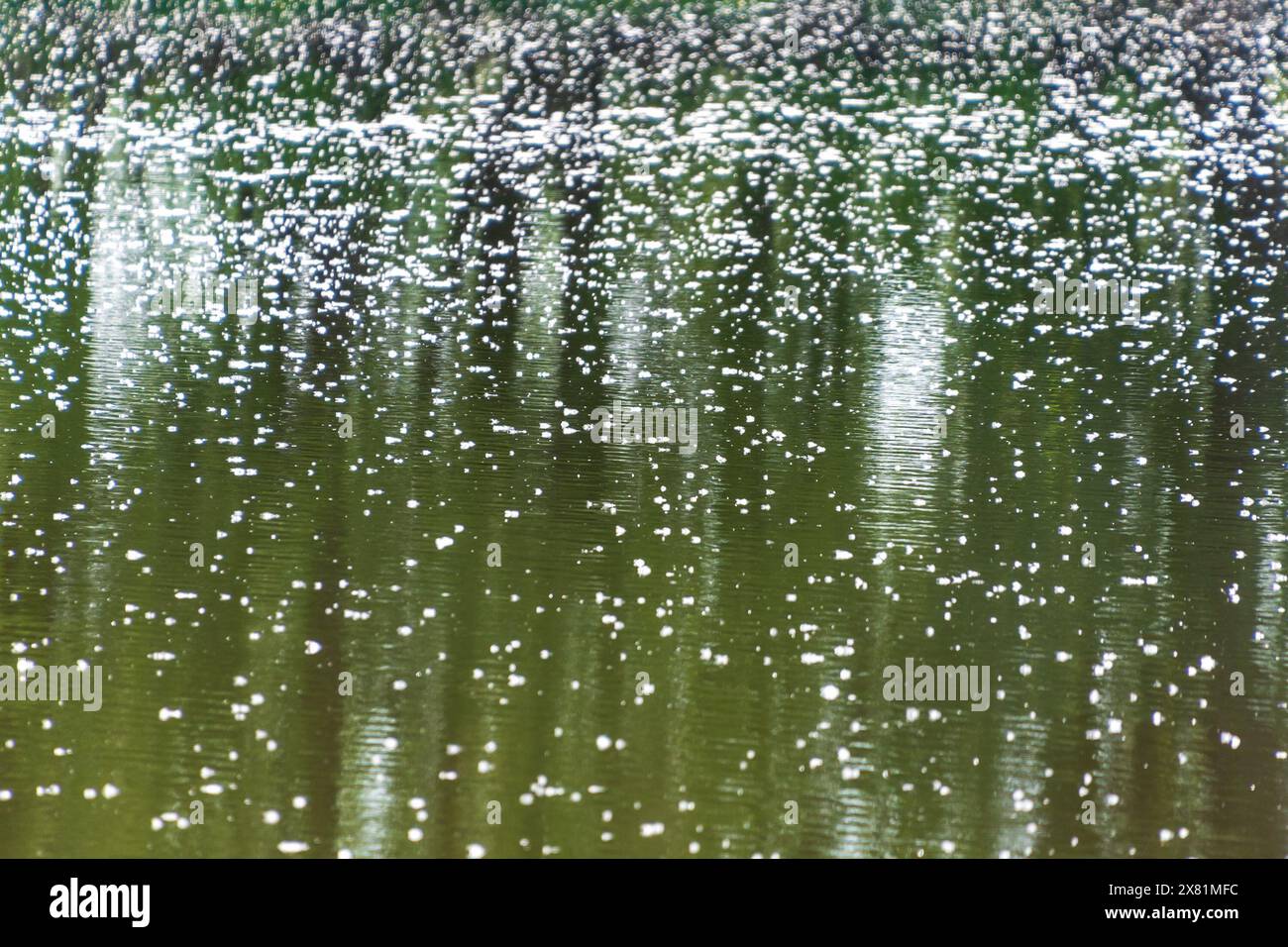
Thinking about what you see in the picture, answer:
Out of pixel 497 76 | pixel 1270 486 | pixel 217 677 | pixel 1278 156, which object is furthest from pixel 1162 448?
pixel 497 76

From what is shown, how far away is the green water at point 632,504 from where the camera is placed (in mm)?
9211

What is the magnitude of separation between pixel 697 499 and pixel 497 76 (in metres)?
19.6

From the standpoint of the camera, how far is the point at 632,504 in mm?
13102

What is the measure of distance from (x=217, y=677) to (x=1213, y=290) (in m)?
13.5

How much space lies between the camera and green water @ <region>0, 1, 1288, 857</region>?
9211 millimetres

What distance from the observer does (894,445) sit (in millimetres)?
14469

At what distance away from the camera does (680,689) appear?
10.3 metres

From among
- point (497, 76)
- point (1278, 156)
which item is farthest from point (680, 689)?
point (497, 76)

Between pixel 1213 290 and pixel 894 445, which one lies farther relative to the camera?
pixel 1213 290

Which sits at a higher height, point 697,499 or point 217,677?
point 697,499
